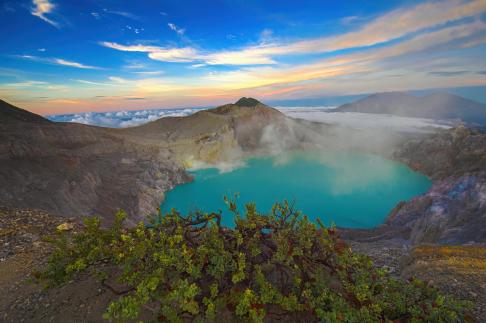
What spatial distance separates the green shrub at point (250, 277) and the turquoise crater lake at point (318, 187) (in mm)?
47470

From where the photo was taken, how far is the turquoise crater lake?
61812 millimetres

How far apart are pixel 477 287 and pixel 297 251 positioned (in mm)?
6238

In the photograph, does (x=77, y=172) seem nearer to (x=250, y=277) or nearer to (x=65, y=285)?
(x=65, y=285)

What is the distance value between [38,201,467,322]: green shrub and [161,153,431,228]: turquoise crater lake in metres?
47.5

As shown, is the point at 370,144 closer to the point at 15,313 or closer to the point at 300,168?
the point at 300,168

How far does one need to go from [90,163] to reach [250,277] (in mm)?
62110

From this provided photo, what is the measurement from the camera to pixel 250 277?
15.5 feet

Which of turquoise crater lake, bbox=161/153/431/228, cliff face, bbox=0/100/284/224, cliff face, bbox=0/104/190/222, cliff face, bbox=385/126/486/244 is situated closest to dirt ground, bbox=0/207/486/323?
cliff face, bbox=385/126/486/244

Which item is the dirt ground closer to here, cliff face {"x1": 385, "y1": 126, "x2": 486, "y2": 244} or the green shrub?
the green shrub

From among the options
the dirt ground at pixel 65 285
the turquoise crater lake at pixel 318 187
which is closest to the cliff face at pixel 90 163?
the turquoise crater lake at pixel 318 187

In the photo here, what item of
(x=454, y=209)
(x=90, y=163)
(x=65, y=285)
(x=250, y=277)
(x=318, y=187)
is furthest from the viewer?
(x=318, y=187)

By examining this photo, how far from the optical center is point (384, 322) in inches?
157

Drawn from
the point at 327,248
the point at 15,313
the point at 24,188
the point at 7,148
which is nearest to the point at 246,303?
the point at 327,248

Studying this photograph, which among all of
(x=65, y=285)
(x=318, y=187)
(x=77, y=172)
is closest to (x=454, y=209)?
(x=65, y=285)
